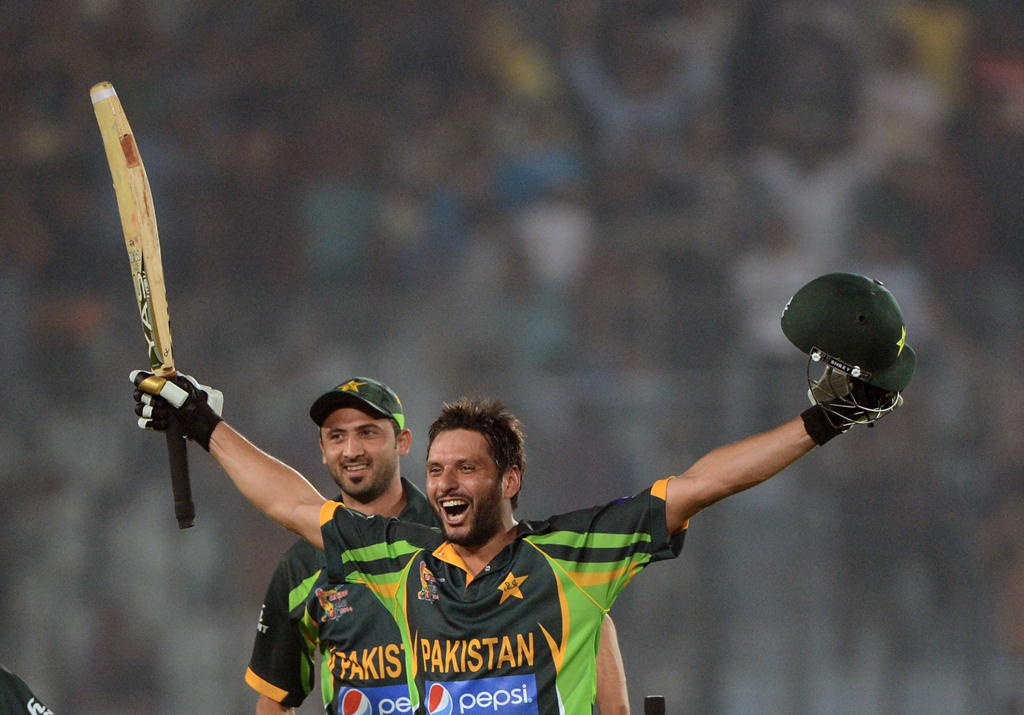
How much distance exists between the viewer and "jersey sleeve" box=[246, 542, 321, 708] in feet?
10.3

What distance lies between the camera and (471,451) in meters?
2.47

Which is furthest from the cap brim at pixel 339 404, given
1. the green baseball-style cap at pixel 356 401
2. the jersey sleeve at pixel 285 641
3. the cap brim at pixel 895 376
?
the cap brim at pixel 895 376

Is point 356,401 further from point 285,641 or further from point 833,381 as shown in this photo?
point 833,381

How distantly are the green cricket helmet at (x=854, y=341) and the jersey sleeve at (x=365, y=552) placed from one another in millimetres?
916

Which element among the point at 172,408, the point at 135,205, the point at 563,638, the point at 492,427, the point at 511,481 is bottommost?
the point at 563,638

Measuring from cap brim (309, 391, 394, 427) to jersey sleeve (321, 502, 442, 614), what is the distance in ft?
2.31

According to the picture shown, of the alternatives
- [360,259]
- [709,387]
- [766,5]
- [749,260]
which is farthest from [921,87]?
[360,259]

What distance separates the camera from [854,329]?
7.34ft

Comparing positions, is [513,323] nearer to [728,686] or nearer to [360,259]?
[360,259]

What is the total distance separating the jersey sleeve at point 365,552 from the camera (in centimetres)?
253

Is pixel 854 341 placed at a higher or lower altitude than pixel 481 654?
higher

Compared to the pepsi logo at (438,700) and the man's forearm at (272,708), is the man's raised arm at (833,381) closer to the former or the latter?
the pepsi logo at (438,700)

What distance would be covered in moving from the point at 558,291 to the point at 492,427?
3587 mm

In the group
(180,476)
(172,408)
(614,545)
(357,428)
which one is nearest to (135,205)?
(172,408)
